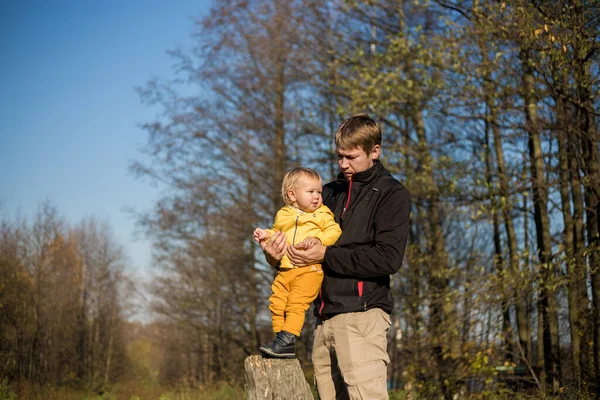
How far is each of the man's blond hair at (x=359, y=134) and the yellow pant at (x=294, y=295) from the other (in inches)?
26.5

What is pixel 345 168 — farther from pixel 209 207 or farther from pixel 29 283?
pixel 29 283

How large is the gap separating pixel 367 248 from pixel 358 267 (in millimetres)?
117

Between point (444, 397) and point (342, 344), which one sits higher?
point (342, 344)

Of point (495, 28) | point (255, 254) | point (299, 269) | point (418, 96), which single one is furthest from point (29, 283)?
point (299, 269)

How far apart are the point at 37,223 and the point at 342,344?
67.0 feet

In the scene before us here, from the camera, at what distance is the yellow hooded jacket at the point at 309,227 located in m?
3.46

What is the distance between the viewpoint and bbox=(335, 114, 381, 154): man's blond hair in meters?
3.38

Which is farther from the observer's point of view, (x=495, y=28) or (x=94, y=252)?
(x=94, y=252)

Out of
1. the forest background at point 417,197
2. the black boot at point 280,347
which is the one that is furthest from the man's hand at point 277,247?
the forest background at point 417,197

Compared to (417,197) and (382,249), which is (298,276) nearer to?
(382,249)

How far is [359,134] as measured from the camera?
3.37 metres

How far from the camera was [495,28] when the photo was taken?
335 inches

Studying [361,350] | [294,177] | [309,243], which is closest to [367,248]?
[309,243]

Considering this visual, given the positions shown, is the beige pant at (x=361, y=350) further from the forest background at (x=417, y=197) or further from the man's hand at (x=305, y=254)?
the forest background at (x=417, y=197)
